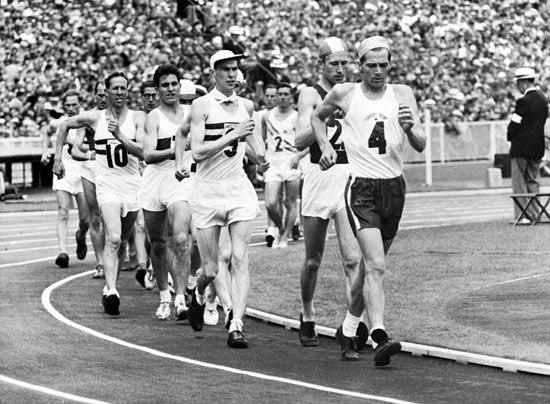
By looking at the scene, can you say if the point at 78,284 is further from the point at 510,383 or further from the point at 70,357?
the point at 510,383

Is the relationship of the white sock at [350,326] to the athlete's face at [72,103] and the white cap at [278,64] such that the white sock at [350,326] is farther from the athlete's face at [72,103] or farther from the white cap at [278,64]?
the white cap at [278,64]

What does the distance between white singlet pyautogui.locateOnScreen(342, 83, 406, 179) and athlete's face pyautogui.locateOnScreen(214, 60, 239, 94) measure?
1824 millimetres

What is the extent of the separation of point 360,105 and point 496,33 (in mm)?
35548

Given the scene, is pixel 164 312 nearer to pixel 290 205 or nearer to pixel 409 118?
pixel 409 118

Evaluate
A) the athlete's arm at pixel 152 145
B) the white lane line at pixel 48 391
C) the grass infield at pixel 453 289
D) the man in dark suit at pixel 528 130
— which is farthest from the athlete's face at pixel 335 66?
the man in dark suit at pixel 528 130

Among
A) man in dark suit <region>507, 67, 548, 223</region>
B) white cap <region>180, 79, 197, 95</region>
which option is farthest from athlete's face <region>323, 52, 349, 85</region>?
man in dark suit <region>507, 67, 548, 223</region>

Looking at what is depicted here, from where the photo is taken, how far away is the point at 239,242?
13.0m

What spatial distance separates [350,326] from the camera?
38.7 ft

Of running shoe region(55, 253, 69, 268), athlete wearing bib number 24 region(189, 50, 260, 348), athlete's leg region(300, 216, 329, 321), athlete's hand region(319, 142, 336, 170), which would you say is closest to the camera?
athlete's hand region(319, 142, 336, 170)

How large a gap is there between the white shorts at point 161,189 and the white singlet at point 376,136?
338cm

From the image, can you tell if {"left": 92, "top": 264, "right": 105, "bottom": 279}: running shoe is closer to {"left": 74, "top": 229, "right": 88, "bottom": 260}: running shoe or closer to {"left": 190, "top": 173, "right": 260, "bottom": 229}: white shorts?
{"left": 74, "top": 229, "right": 88, "bottom": 260}: running shoe

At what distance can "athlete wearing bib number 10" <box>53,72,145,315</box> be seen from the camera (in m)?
15.4

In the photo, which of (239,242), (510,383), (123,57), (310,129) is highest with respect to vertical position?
(123,57)

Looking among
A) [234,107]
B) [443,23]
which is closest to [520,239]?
[234,107]
